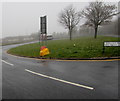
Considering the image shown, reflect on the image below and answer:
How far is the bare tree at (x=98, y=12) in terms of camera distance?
26.9m

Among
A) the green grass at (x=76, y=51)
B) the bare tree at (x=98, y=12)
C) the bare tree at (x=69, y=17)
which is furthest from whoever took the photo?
the bare tree at (x=69, y=17)

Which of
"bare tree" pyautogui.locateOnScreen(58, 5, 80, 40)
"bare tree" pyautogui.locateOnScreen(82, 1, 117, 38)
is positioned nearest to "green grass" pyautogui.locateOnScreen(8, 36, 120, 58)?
"bare tree" pyautogui.locateOnScreen(82, 1, 117, 38)

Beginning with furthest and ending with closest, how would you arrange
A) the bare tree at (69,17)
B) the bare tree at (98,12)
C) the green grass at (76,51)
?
1. the bare tree at (69,17)
2. the bare tree at (98,12)
3. the green grass at (76,51)

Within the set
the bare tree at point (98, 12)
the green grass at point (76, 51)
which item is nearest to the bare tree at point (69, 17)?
the bare tree at point (98, 12)

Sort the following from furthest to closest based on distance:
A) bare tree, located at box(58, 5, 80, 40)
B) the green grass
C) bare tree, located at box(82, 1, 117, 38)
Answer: bare tree, located at box(58, 5, 80, 40) → bare tree, located at box(82, 1, 117, 38) → the green grass

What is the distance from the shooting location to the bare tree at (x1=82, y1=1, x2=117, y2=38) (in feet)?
88.2

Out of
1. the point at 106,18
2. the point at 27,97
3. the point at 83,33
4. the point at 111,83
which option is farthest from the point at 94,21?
the point at 83,33

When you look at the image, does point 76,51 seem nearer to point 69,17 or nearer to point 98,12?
Result: point 98,12

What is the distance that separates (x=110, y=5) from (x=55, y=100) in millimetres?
29855

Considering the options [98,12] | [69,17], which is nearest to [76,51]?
[98,12]

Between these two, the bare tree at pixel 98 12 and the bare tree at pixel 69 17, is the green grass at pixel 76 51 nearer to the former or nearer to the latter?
the bare tree at pixel 98 12

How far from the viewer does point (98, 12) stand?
27281 millimetres

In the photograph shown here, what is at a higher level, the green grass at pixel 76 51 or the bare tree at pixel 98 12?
the bare tree at pixel 98 12

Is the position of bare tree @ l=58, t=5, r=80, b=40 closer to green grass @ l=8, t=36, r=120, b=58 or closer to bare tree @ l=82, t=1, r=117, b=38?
bare tree @ l=82, t=1, r=117, b=38
